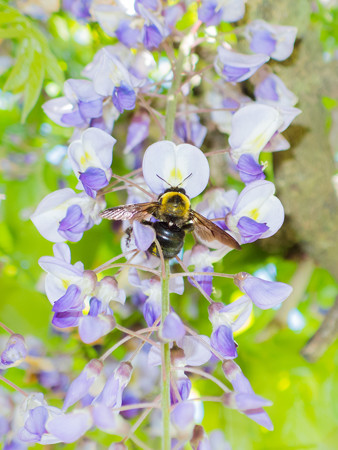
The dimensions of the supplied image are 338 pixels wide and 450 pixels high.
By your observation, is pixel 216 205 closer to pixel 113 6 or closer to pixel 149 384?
pixel 113 6

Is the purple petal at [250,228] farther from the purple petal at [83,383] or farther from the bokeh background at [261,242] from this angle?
the bokeh background at [261,242]

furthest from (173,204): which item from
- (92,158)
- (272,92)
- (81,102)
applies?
(272,92)

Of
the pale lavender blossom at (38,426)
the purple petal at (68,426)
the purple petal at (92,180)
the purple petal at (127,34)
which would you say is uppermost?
the purple petal at (127,34)

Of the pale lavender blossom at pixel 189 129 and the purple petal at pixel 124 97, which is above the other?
the purple petal at pixel 124 97

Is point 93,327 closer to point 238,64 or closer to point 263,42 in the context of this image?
point 238,64

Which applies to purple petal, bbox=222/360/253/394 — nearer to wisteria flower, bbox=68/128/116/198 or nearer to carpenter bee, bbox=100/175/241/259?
carpenter bee, bbox=100/175/241/259

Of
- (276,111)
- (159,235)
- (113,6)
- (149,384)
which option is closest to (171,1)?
(113,6)

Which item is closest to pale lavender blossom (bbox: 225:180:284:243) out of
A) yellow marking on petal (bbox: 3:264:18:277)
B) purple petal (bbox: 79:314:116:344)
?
purple petal (bbox: 79:314:116:344)

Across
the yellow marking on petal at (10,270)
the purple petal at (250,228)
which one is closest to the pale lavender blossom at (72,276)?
the purple petal at (250,228)
